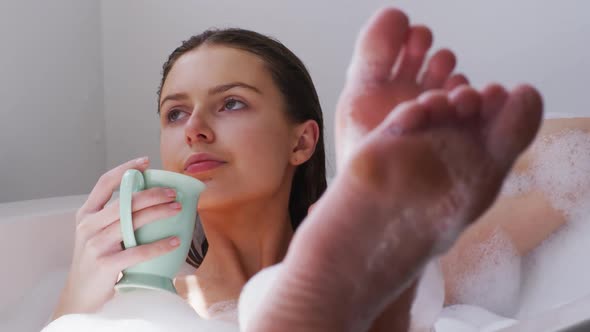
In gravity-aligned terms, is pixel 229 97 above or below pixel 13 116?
above

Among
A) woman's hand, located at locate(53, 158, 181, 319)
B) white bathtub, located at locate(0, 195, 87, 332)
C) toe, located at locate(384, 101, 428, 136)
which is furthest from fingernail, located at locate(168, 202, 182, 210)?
white bathtub, located at locate(0, 195, 87, 332)

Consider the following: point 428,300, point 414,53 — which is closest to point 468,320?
point 428,300

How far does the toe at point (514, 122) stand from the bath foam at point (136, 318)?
0.58 metres

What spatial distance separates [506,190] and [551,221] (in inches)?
4.0

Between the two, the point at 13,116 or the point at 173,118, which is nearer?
the point at 173,118

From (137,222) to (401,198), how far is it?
0.46 meters

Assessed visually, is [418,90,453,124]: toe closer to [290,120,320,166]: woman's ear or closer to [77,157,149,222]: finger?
[77,157,149,222]: finger

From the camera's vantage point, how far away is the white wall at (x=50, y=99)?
1.78m

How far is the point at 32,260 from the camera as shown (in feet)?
4.36

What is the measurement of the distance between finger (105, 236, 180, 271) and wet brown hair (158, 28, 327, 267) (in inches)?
14.2

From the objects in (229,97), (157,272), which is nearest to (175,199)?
(157,272)

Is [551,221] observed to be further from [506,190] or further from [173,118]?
[173,118]

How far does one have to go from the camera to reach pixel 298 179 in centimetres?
127

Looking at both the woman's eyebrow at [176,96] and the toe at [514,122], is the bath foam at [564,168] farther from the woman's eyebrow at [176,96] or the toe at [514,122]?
the toe at [514,122]
